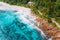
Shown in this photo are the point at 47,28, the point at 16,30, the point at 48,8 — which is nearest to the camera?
the point at 47,28

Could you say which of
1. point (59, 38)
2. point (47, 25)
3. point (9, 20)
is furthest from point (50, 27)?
point (9, 20)

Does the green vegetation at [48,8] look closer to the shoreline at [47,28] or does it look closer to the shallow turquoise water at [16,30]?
the shoreline at [47,28]

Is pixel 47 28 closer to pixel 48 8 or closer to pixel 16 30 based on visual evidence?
pixel 16 30

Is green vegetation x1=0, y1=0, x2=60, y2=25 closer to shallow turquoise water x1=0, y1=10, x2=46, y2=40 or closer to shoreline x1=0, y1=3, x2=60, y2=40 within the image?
shoreline x1=0, y1=3, x2=60, y2=40

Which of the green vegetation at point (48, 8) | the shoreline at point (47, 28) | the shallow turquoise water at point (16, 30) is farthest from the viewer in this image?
the green vegetation at point (48, 8)

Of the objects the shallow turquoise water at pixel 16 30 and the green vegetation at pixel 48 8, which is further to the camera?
the green vegetation at pixel 48 8

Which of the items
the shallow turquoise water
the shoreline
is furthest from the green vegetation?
the shallow turquoise water

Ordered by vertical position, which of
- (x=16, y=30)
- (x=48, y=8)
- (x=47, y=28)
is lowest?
(x=16, y=30)

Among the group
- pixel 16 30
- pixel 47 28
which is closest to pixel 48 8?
pixel 47 28

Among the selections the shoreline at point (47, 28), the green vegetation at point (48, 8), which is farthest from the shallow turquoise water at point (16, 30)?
the green vegetation at point (48, 8)
